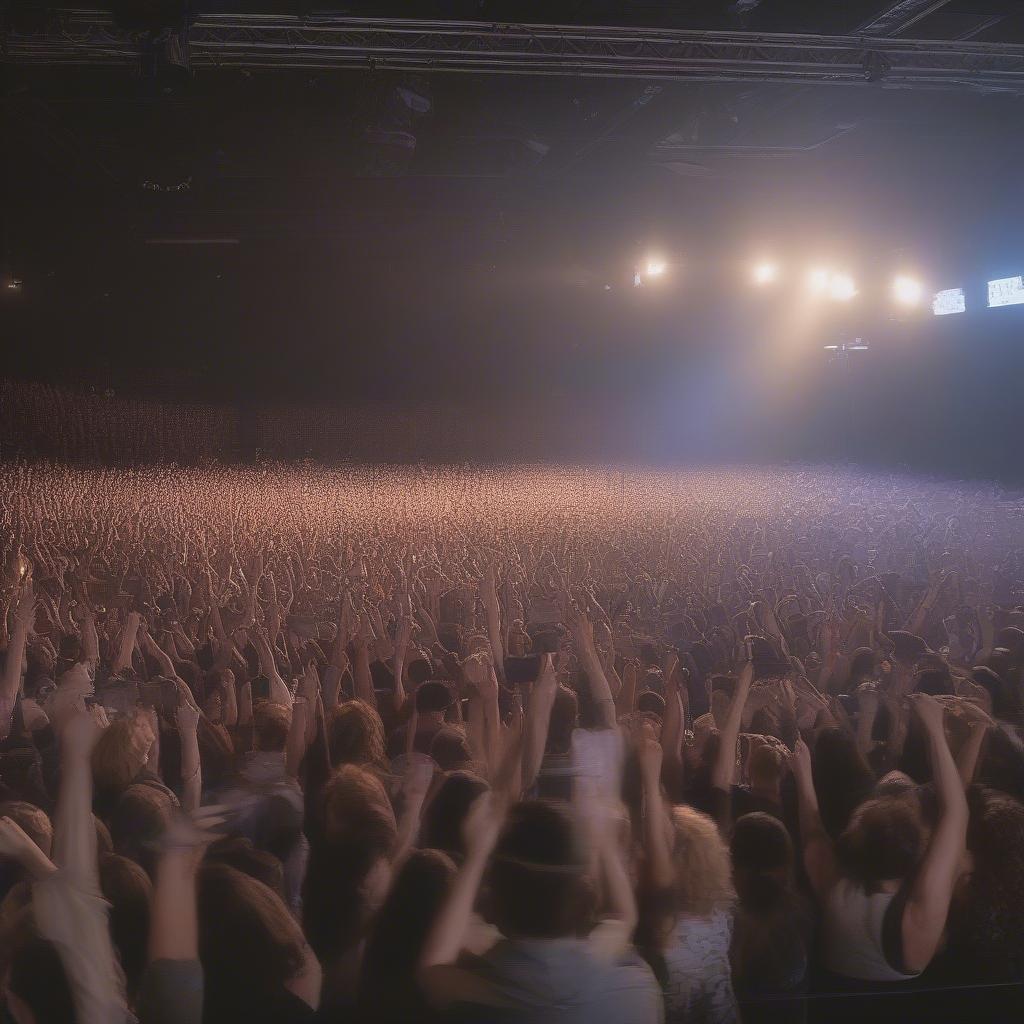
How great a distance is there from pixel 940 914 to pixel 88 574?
5.34 metres

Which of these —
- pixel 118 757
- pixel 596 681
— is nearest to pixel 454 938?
pixel 118 757

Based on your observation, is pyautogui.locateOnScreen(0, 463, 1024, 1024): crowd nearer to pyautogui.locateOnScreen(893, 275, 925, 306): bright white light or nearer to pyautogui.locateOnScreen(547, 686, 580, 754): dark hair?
pyautogui.locateOnScreen(547, 686, 580, 754): dark hair

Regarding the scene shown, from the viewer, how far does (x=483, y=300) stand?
12305mm

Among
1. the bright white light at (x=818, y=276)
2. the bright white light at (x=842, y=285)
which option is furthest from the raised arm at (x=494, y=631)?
the bright white light at (x=842, y=285)

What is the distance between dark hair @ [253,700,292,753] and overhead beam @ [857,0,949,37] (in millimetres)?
5381

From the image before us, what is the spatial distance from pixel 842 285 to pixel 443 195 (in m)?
4.94

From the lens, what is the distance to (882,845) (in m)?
2.10

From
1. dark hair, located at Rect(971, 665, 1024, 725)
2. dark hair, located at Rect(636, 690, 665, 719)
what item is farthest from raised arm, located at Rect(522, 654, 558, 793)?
dark hair, located at Rect(971, 665, 1024, 725)

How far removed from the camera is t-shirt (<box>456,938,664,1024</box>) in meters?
1.70

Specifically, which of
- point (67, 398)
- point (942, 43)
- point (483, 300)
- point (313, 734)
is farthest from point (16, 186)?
point (313, 734)

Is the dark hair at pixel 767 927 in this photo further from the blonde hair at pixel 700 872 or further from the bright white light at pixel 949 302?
the bright white light at pixel 949 302

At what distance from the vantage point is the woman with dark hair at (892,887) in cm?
206

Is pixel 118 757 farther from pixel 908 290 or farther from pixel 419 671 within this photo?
pixel 908 290

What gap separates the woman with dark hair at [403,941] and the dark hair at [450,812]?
116mm
